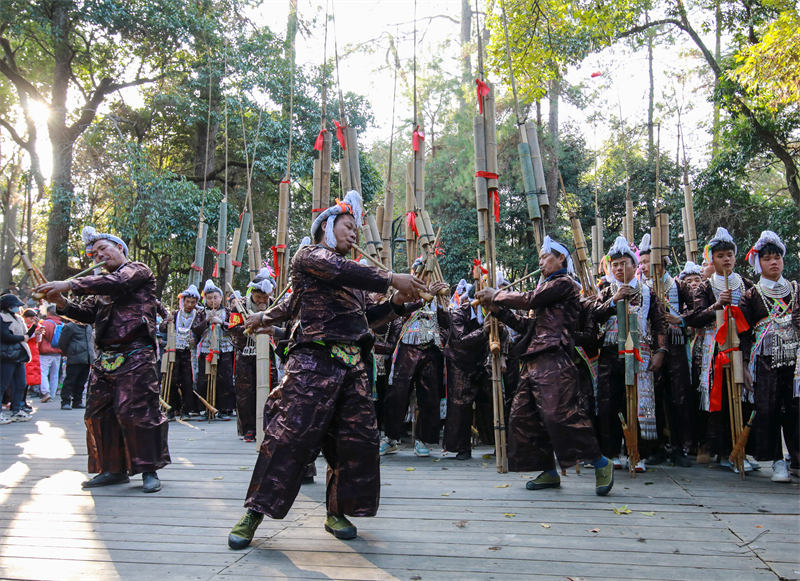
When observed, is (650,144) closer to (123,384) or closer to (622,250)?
(622,250)

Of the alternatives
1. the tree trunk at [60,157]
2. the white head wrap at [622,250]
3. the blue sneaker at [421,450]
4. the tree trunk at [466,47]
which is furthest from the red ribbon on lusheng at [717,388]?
the tree trunk at [60,157]

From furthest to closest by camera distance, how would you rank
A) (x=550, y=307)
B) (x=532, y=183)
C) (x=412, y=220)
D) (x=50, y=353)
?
1. (x=50, y=353)
2. (x=412, y=220)
3. (x=532, y=183)
4. (x=550, y=307)

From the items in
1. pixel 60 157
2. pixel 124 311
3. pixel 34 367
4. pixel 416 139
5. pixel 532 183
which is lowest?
pixel 34 367

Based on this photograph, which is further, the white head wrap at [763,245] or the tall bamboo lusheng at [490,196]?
the white head wrap at [763,245]

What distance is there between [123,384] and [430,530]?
239 cm

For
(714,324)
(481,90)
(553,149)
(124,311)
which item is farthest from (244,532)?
(553,149)

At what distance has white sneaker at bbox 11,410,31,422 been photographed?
8430 millimetres

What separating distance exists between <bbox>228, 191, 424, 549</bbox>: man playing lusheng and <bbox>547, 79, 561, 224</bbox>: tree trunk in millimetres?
12749

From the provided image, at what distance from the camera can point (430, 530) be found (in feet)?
11.2

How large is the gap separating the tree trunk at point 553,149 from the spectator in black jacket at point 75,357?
34.5 feet

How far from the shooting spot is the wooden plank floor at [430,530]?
2824mm

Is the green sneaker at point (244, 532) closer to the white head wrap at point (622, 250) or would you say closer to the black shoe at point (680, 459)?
the white head wrap at point (622, 250)

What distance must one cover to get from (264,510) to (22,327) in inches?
277

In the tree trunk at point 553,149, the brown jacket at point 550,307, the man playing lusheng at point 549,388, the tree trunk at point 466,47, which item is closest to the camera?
the man playing lusheng at point 549,388
